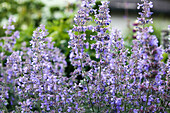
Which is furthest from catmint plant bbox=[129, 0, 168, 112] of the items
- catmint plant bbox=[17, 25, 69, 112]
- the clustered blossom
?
catmint plant bbox=[17, 25, 69, 112]

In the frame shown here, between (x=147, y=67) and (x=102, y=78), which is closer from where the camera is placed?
(x=147, y=67)

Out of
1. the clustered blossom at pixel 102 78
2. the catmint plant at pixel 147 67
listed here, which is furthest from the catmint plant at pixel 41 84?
the catmint plant at pixel 147 67

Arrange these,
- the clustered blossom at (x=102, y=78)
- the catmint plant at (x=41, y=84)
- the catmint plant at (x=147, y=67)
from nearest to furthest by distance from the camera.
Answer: the catmint plant at (x=147, y=67), the clustered blossom at (x=102, y=78), the catmint plant at (x=41, y=84)

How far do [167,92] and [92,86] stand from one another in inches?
32.3

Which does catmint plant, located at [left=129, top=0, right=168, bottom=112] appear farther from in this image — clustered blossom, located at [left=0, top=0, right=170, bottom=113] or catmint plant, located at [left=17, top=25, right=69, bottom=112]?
catmint plant, located at [left=17, top=25, right=69, bottom=112]

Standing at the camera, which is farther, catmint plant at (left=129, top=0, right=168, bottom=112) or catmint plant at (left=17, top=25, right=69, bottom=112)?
catmint plant at (left=17, top=25, right=69, bottom=112)

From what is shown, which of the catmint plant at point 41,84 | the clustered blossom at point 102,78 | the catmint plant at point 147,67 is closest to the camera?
the catmint plant at point 147,67

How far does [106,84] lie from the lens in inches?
115

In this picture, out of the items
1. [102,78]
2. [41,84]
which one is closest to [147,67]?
[102,78]

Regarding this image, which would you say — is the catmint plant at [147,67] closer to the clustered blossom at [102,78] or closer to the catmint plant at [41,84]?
the clustered blossom at [102,78]

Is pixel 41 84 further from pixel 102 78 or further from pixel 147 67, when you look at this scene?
pixel 147 67

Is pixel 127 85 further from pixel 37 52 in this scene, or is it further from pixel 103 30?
pixel 37 52

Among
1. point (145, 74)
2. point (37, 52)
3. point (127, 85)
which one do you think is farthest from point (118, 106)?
point (37, 52)

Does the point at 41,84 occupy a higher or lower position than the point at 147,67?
lower
